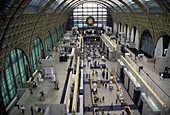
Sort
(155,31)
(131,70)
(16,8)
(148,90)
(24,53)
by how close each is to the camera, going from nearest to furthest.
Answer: (16,8) → (148,90) → (24,53) → (131,70) → (155,31)

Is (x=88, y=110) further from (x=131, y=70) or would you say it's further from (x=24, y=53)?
(x=24, y=53)

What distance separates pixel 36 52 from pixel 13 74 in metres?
8.82

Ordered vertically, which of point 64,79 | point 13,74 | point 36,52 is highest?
point 36,52

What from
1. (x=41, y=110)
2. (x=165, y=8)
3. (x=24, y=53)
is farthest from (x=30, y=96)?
(x=165, y=8)

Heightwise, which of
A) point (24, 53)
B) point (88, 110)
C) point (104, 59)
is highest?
point (24, 53)

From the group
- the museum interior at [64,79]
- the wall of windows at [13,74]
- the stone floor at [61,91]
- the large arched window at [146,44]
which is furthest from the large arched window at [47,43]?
the large arched window at [146,44]

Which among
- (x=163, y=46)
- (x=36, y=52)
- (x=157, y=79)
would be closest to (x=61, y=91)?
(x=157, y=79)

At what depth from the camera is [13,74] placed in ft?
52.1

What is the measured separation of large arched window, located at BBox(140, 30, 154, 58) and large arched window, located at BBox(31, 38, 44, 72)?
72.1ft

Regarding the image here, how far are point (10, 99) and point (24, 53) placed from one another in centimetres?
627

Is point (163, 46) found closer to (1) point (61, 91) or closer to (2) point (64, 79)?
(2) point (64, 79)

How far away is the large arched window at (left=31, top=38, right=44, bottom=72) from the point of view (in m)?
22.8

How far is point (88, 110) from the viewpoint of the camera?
18094 millimetres

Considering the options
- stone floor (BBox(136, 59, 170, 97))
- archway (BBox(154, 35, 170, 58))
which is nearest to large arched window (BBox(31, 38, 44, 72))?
stone floor (BBox(136, 59, 170, 97))
